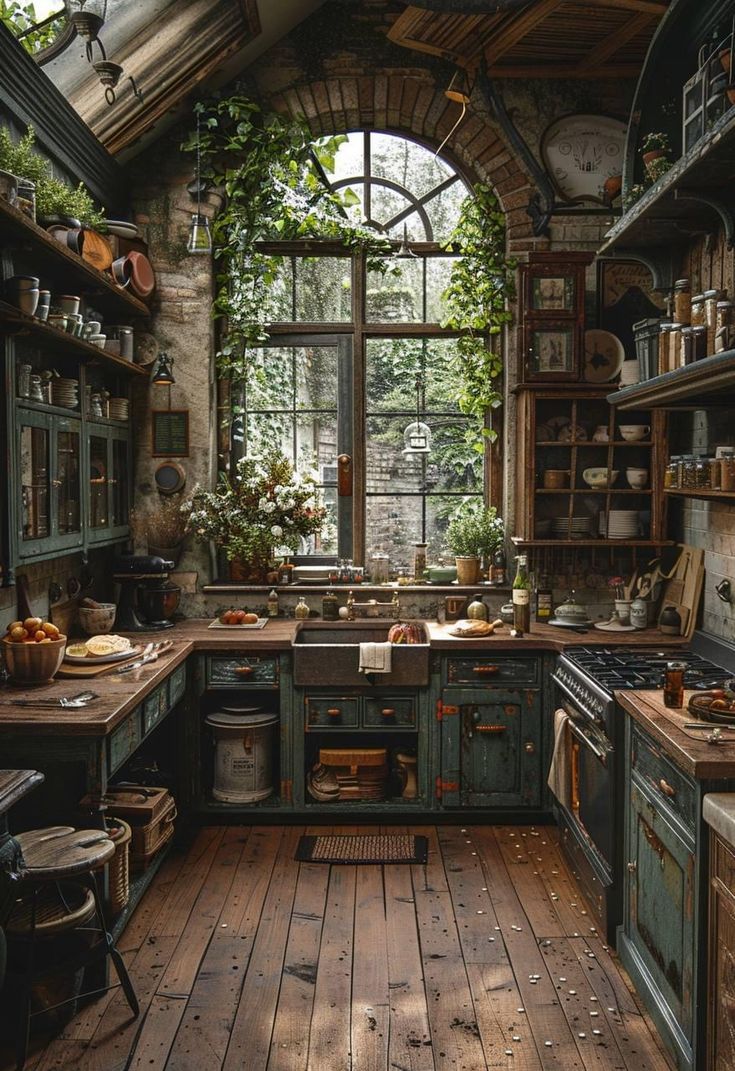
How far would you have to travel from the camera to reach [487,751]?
204 inches

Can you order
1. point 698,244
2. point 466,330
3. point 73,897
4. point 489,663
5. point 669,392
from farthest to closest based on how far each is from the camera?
point 466,330
point 489,663
point 698,244
point 669,392
point 73,897

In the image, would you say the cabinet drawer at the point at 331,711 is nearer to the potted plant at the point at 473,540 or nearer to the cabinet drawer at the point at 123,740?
the potted plant at the point at 473,540

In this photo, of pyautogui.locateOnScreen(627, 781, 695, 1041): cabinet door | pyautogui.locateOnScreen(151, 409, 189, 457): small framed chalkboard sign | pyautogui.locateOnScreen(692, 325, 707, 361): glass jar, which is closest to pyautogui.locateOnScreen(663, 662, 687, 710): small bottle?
pyautogui.locateOnScreen(627, 781, 695, 1041): cabinet door

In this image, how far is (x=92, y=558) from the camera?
17.9 ft

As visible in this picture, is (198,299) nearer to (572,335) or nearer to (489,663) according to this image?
(572,335)

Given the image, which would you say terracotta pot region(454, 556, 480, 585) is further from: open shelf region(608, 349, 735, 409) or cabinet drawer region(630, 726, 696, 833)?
cabinet drawer region(630, 726, 696, 833)

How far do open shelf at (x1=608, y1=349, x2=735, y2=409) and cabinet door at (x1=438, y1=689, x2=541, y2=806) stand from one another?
5.91 feet

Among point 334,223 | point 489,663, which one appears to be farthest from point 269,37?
point 489,663

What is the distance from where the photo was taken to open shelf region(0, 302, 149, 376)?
144 inches

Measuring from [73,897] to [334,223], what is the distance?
13.5 ft

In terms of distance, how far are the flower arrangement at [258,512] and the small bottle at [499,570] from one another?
3.69 ft

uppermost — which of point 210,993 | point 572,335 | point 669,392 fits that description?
point 572,335

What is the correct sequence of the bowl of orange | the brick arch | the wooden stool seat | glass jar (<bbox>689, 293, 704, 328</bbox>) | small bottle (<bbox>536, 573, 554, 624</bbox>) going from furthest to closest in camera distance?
the brick arch < small bottle (<bbox>536, 573, 554, 624</bbox>) < the bowl of orange < glass jar (<bbox>689, 293, 704, 328</bbox>) < the wooden stool seat

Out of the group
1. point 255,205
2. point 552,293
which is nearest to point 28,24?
point 255,205
